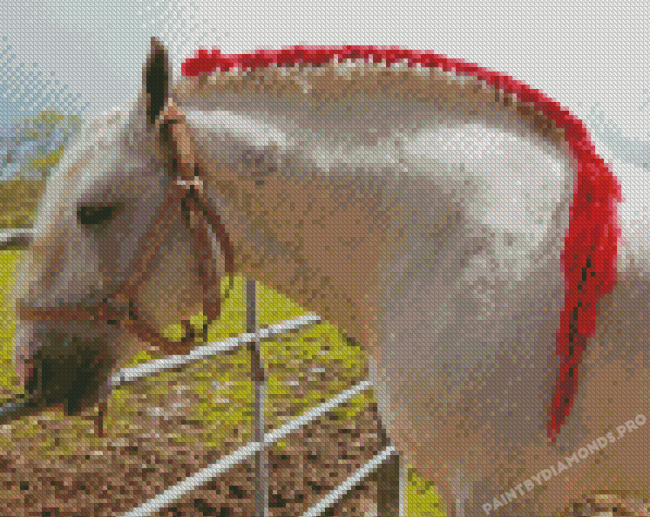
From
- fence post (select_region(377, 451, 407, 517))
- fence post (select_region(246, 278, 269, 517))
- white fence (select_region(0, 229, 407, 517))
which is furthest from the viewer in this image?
fence post (select_region(377, 451, 407, 517))

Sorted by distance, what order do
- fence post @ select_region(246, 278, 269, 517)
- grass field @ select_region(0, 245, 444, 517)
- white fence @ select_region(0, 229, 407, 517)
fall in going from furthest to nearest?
fence post @ select_region(246, 278, 269, 517)
grass field @ select_region(0, 245, 444, 517)
white fence @ select_region(0, 229, 407, 517)

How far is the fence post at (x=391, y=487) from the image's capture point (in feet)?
8.64

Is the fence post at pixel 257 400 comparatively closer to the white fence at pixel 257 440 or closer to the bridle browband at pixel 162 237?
the white fence at pixel 257 440

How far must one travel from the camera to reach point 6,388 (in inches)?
51.9

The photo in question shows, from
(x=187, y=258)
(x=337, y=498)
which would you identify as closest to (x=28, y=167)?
(x=187, y=258)

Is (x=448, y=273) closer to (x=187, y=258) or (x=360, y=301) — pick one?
(x=360, y=301)

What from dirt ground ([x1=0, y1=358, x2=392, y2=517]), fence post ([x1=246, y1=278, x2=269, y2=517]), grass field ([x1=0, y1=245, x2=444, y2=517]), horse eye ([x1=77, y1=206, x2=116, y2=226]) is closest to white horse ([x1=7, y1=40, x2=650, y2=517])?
horse eye ([x1=77, y1=206, x2=116, y2=226])

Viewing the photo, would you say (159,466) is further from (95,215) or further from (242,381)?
(95,215)

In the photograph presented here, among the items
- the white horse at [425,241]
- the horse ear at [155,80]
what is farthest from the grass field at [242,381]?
the horse ear at [155,80]

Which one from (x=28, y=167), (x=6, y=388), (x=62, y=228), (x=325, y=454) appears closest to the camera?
(x=62, y=228)

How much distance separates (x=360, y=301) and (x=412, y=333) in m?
0.13

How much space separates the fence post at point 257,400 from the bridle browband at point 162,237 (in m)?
0.75

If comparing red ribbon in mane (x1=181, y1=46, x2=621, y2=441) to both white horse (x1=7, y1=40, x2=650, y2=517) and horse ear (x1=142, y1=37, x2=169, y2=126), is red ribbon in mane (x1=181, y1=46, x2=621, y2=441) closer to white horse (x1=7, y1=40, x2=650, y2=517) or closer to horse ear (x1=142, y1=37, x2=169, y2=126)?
white horse (x1=7, y1=40, x2=650, y2=517)

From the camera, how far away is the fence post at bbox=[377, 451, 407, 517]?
263cm
